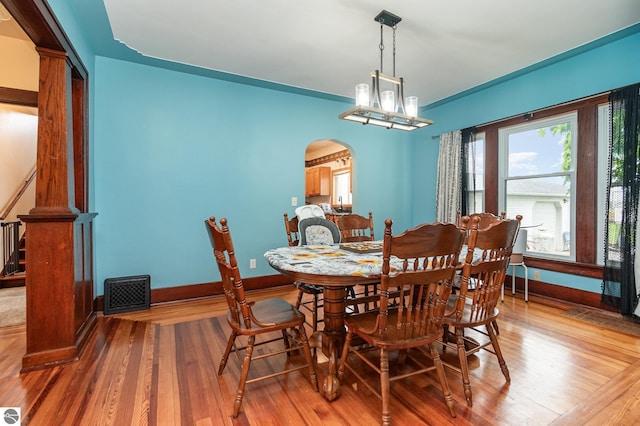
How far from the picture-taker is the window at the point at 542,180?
11.3 feet

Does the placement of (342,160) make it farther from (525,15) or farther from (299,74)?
(525,15)

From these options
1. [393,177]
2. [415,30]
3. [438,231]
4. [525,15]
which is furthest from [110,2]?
[393,177]

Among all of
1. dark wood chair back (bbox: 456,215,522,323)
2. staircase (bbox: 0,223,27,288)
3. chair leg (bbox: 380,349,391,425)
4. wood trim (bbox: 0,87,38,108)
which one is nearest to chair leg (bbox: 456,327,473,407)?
dark wood chair back (bbox: 456,215,522,323)

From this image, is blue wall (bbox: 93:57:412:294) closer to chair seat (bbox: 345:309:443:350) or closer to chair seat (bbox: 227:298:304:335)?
chair seat (bbox: 227:298:304:335)

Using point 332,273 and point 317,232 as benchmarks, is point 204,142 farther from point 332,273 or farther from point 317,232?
point 332,273

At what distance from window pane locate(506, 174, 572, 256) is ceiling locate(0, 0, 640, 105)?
1435 mm

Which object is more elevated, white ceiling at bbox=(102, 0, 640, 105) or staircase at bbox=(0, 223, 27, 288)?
white ceiling at bbox=(102, 0, 640, 105)

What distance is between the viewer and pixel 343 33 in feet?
9.31

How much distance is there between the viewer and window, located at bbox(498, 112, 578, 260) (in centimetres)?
345

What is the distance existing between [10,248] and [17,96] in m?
2.29

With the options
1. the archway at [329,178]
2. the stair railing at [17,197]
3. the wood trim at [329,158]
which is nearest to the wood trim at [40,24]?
the stair railing at [17,197]

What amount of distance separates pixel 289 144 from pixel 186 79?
1.46 m

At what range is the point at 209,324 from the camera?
2814 mm

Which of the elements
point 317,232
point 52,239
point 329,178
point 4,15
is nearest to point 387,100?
point 317,232
